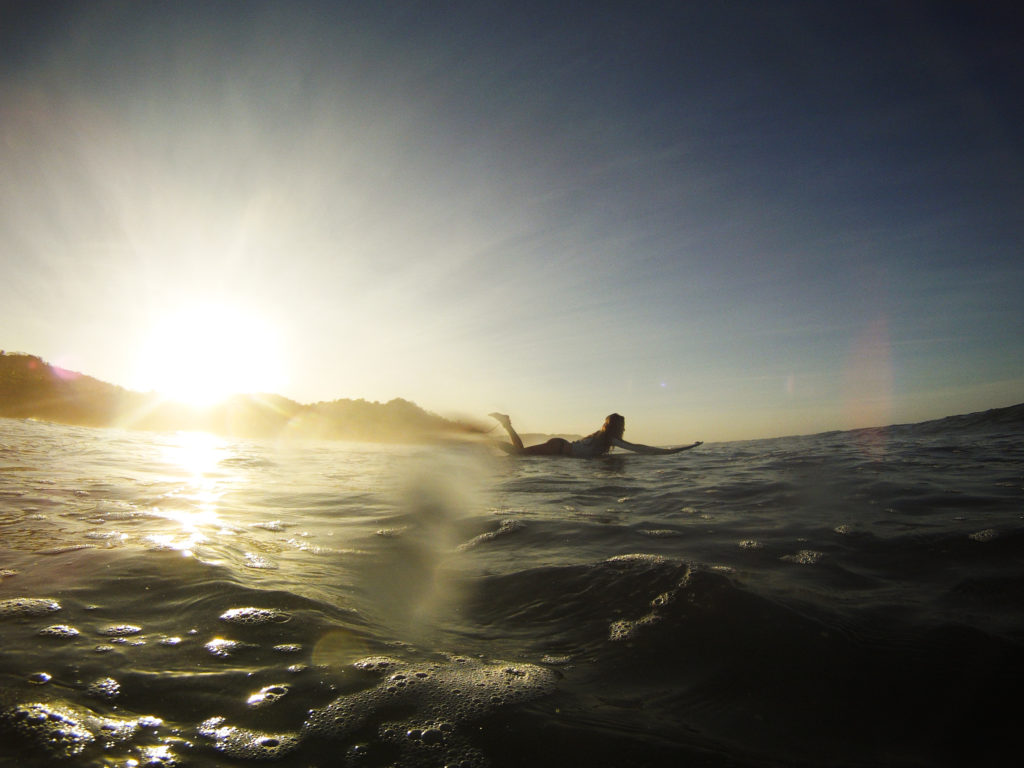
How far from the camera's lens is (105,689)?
6.79 feet

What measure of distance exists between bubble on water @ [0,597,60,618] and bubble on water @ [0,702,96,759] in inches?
49.7

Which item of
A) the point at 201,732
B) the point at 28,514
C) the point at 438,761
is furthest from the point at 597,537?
the point at 28,514

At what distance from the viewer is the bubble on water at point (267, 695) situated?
210 cm

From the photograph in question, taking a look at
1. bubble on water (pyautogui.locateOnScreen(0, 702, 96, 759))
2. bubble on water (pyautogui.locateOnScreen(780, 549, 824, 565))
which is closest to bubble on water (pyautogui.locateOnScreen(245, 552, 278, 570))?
bubble on water (pyautogui.locateOnScreen(0, 702, 96, 759))

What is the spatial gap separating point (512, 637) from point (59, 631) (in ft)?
8.38

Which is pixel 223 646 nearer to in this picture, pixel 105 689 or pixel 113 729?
pixel 105 689

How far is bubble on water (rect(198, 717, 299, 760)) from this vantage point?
179 centimetres

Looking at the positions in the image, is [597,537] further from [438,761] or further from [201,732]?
[201,732]

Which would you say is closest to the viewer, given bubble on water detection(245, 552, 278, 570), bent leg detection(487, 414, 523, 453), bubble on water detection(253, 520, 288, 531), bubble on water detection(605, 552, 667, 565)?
bubble on water detection(245, 552, 278, 570)

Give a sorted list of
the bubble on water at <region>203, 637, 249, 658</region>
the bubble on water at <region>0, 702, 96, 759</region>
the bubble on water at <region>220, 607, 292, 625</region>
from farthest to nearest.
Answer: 1. the bubble on water at <region>220, 607, 292, 625</region>
2. the bubble on water at <region>203, 637, 249, 658</region>
3. the bubble on water at <region>0, 702, 96, 759</region>

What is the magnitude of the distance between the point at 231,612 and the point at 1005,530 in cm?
676

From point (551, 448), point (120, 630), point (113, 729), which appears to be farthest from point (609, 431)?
point (113, 729)

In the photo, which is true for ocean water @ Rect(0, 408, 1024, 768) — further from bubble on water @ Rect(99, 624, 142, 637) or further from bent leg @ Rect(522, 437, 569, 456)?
bent leg @ Rect(522, 437, 569, 456)

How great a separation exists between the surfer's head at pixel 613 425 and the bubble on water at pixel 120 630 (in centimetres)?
1552
